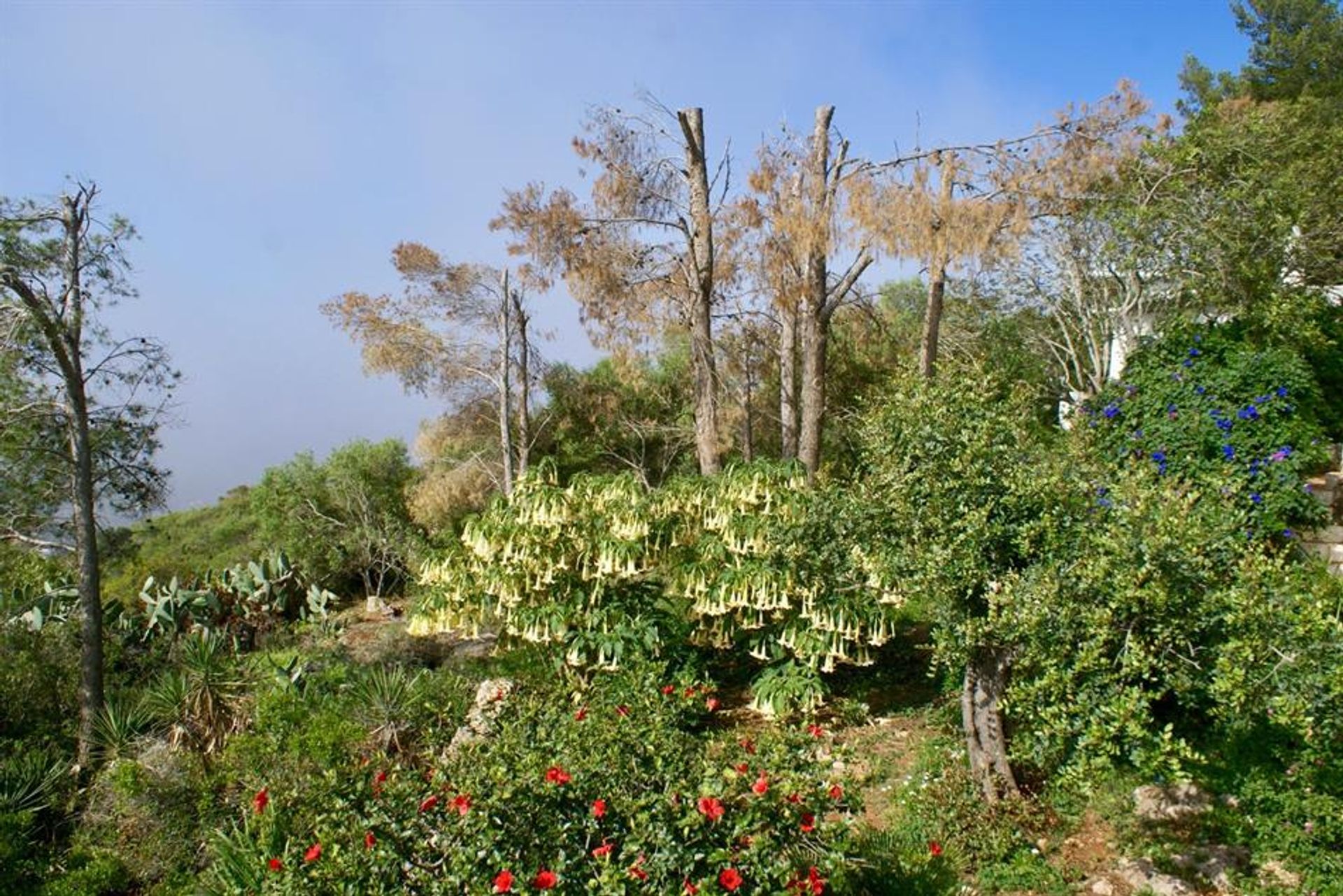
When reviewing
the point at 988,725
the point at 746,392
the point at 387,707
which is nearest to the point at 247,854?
the point at 387,707

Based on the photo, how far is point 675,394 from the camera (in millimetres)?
18312

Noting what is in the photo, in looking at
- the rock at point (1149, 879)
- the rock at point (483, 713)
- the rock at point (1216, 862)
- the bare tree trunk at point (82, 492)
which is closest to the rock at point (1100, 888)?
the rock at point (1149, 879)

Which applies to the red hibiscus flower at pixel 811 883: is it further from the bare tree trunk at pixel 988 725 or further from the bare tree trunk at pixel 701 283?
the bare tree trunk at pixel 701 283

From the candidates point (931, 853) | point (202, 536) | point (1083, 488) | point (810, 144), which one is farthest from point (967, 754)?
point (202, 536)

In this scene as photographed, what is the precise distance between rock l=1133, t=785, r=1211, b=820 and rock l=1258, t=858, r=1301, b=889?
56 centimetres

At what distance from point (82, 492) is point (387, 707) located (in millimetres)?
3579

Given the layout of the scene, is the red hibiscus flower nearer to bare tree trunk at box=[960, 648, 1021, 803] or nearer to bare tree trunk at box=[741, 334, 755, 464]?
bare tree trunk at box=[960, 648, 1021, 803]

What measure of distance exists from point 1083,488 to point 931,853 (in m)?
2.39

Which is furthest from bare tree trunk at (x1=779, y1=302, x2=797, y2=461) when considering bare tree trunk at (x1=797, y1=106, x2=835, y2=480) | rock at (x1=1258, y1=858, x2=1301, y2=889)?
rock at (x1=1258, y1=858, x2=1301, y2=889)

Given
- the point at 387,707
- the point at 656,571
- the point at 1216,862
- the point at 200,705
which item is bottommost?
the point at 1216,862

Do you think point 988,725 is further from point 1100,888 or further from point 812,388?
point 812,388

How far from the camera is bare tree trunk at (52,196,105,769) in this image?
7.54m

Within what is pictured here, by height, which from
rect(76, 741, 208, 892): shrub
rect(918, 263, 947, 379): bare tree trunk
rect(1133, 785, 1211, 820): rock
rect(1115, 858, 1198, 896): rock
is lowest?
rect(76, 741, 208, 892): shrub

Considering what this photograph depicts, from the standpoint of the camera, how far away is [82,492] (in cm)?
768
